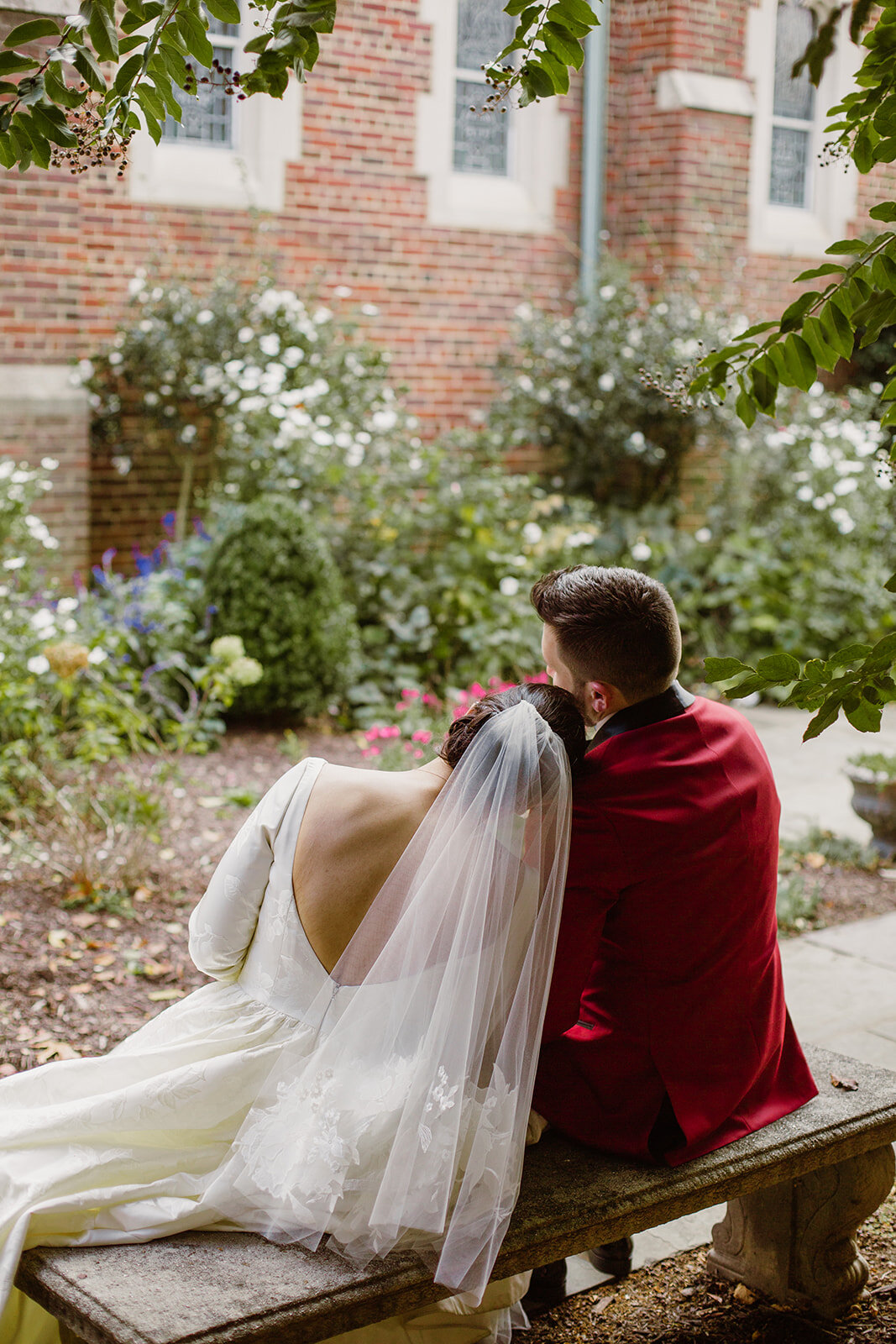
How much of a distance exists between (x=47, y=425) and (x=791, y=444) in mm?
5104

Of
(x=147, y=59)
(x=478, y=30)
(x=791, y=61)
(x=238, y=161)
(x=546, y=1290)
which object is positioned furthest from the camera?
(x=791, y=61)

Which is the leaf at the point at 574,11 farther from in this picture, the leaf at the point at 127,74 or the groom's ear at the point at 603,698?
the groom's ear at the point at 603,698

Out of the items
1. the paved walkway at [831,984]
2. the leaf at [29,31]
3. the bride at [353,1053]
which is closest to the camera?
the leaf at [29,31]

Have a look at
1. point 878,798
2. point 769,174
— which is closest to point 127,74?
point 878,798

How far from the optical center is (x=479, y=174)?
30.5 ft

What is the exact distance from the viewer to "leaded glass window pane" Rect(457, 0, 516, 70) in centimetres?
909

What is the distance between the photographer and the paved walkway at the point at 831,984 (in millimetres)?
2924

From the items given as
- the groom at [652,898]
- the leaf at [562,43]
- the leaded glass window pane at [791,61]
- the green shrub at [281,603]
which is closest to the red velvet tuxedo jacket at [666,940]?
the groom at [652,898]

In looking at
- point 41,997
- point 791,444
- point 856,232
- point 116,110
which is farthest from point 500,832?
point 856,232

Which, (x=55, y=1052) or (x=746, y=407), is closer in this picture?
(x=746, y=407)

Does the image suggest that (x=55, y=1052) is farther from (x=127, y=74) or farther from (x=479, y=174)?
(x=479, y=174)

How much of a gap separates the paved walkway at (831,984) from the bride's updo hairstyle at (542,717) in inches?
47.4

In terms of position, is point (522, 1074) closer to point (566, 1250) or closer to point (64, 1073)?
point (566, 1250)

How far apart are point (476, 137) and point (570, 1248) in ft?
28.0
